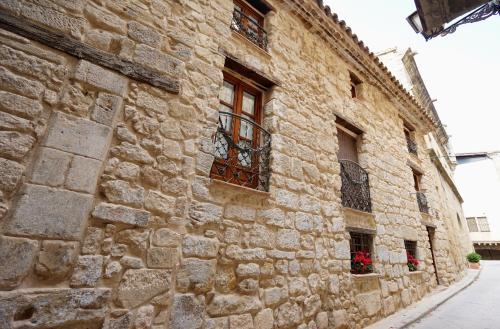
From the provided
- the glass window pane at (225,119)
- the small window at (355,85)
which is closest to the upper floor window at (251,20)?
the glass window pane at (225,119)

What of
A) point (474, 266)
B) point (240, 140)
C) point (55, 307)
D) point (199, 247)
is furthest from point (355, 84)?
point (474, 266)

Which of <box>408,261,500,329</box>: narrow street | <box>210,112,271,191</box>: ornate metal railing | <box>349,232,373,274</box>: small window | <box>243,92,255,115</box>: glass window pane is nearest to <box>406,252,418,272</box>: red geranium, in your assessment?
<box>408,261,500,329</box>: narrow street

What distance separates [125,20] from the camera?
2605 mm

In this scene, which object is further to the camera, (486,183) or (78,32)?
(486,183)

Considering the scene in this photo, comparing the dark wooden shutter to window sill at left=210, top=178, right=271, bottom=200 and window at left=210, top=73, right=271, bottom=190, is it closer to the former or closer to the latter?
window at left=210, top=73, right=271, bottom=190

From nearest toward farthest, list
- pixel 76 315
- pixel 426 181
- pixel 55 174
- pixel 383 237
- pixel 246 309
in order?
pixel 76 315 → pixel 55 174 → pixel 246 309 → pixel 383 237 → pixel 426 181

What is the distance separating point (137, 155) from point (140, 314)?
125 centimetres

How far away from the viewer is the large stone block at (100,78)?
2.19 metres

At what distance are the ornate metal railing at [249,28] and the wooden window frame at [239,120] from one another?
0.73m

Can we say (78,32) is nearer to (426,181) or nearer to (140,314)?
(140,314)

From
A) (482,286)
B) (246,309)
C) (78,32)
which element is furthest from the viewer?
(482,286)

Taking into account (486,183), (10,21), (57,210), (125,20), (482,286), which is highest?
(486,183)

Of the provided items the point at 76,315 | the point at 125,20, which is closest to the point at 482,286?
the point at 76,315

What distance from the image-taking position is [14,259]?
1644mm
